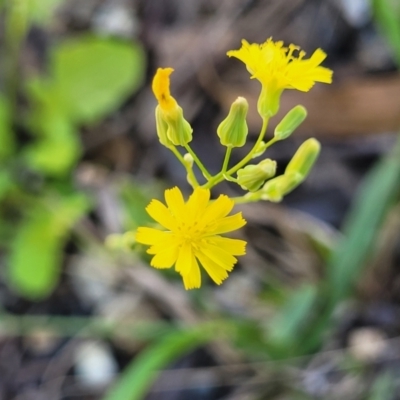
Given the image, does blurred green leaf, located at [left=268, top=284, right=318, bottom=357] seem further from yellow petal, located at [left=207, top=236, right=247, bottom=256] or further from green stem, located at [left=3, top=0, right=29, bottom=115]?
green stem, located at [left=3, top=0, right=29, bottom=115]

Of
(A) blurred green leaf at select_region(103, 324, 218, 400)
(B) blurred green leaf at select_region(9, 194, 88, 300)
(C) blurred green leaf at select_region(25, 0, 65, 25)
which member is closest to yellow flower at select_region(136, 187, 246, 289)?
(A) blurred green leaf at select_region(103, 324, 218, 400)

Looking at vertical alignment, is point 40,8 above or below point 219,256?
above

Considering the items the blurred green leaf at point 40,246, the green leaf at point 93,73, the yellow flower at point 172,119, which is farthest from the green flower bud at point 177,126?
the green leaf at point 93,73

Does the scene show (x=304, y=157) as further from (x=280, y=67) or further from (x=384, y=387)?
(x=384, y=387)

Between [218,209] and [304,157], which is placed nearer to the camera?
[218,209]

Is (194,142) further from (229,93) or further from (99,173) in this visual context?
(99,173)

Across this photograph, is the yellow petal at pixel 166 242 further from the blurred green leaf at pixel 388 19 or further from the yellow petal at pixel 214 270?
the blurred green leaf at pixel 388 19

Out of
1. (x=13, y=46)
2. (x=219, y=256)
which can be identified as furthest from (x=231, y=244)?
(x=13, y=46)
